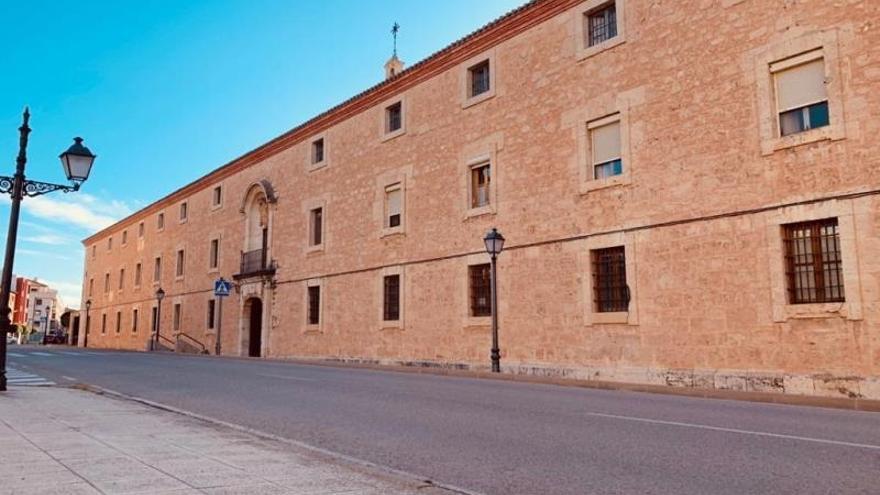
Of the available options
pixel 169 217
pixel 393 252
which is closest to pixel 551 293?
pixel 393 252

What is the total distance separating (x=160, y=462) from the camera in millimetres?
5082

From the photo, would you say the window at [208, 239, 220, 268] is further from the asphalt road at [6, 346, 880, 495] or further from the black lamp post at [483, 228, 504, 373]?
the asphalt road at [6, 346, 880, 495]

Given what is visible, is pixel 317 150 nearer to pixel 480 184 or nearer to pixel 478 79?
pixel 478 79

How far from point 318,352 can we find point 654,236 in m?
14.7

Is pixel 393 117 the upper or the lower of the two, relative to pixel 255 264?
upper

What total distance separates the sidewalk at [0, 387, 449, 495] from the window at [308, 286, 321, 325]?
18.2 metres

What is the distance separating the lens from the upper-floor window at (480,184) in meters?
19.3

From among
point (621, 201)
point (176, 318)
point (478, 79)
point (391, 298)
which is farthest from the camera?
point (176, 318)

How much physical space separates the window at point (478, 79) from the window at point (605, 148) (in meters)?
4.64

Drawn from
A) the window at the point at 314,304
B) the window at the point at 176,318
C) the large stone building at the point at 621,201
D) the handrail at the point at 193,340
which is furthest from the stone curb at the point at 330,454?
the window at the point at 176,318

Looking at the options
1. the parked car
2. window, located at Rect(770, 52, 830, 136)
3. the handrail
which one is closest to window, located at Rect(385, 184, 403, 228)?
window, located at Rect(770, 52, 830, 136)

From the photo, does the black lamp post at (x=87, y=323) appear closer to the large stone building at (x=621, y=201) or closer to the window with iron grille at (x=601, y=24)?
the large stone building at (x=621, y=201)

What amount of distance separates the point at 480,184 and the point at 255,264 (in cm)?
1491

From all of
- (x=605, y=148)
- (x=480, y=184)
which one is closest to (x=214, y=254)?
(x=480, y=184)
